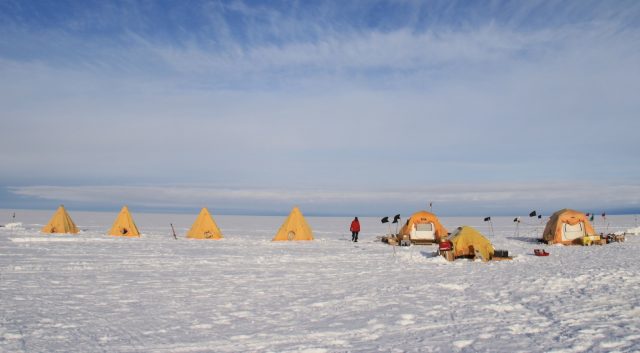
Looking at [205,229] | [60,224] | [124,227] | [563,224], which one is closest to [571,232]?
[563,224]

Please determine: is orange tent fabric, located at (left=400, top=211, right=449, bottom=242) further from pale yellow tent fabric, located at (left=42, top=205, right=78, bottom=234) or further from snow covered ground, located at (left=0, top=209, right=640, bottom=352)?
pale yellow tent fabric, located at (left=42, top=205, right=78, bottom=234)

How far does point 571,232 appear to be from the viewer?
2848 cm

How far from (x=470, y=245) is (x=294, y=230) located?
44.4 ft

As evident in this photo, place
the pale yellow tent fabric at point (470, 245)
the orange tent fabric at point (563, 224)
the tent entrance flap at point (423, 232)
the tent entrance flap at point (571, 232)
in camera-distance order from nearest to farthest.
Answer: the pale yellow tent fabric at point (470, 245)
the orange tent fabric at point (563, 224)
the tent entrance flap at point (571, 232)
the tent entrance flap at point (423, 232)

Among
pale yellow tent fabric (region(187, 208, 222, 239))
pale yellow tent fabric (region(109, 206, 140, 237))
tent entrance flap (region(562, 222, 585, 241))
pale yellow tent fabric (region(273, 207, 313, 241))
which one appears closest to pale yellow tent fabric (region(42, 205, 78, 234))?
pale yellow tent fabric (region(109, 206, 140, 237))

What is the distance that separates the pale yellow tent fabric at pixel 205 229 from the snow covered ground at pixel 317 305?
1232 cm

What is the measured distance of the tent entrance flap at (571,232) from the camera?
93.2ft

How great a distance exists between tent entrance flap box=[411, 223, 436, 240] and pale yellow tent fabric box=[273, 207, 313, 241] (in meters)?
6.64

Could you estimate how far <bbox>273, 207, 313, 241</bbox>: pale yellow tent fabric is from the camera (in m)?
30.8

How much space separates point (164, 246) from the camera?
25703mm

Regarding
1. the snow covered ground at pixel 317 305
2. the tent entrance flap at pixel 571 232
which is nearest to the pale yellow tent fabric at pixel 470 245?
the snow covered ground at pixel 317 305

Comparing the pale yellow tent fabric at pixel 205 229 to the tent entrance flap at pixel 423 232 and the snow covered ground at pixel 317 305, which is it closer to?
the snow covered ground at pixel 317 305

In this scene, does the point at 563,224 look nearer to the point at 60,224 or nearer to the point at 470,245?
the point at 470,245

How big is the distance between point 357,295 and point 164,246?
16601 millimetres
